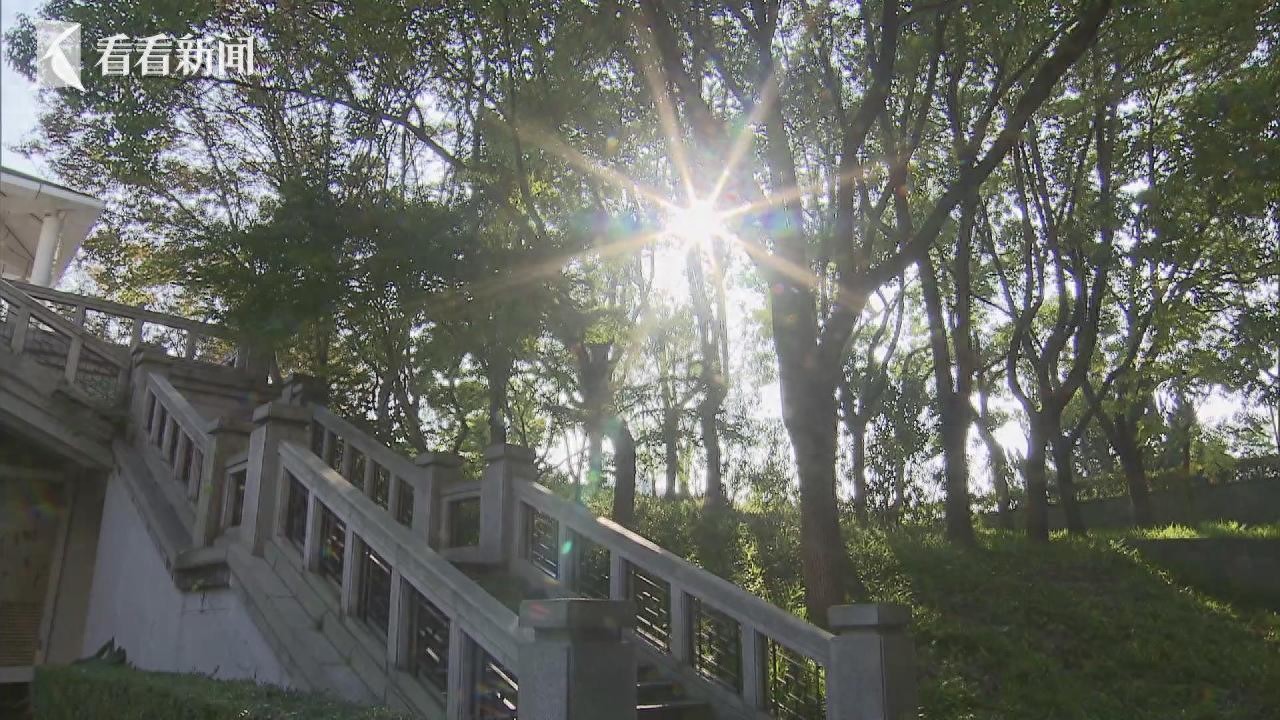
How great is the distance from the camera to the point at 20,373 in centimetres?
1030

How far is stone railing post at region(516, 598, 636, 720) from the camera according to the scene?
12.8 feet

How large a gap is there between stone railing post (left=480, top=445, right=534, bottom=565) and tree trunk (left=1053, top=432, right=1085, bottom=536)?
12184 millimetres

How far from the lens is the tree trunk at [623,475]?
45.8 feet

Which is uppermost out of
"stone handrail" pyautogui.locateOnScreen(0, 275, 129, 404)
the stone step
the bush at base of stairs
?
"stone handrail" pyautogui.locateOnScreen(0, 275, 129, 404)

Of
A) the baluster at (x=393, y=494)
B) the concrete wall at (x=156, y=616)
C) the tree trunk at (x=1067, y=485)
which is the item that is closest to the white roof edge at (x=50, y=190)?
the concrete wall at (x=156, y=616)

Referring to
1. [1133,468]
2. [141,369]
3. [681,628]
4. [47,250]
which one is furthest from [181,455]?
[1133,468]

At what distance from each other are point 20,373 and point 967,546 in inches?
509

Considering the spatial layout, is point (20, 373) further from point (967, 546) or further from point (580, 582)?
point (967, 546)

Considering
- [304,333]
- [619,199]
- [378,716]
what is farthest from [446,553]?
[619,199]

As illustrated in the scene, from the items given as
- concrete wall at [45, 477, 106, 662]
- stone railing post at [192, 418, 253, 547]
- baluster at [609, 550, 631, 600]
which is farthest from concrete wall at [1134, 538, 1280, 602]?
concrete wall at [45, 477, 106, 662]

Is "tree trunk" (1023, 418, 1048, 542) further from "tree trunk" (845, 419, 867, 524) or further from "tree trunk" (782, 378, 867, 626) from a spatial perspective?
"tree trunk" (782, 378, 867, 626)

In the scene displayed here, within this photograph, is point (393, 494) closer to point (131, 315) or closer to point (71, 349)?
point (71, 349)

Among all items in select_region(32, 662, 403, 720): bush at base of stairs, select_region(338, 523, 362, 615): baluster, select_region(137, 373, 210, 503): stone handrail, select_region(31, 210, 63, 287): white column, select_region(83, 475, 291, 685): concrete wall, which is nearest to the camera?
select_region(32, 662, 403, 720): bush at base of stairs

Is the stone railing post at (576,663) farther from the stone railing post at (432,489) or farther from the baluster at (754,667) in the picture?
the stone railing post at (432,489)
